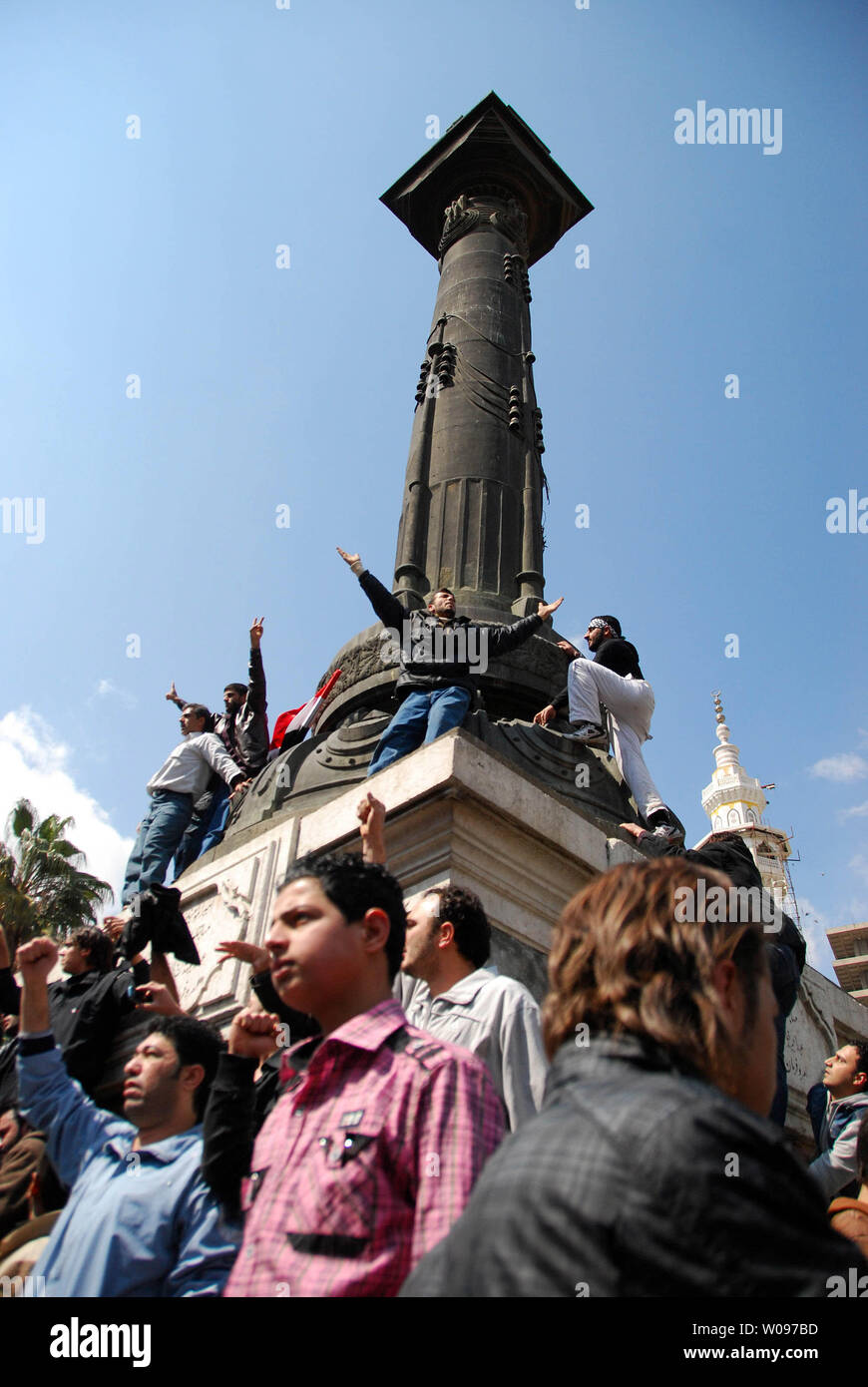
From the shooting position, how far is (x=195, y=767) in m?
7.74

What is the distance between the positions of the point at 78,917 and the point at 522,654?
59.2ft

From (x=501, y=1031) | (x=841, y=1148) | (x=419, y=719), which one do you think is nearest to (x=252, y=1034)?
(x=501, y=1031)

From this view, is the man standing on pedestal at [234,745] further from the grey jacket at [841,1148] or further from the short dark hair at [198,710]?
the grey jacket at [841,1148]

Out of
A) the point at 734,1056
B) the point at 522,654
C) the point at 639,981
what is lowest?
the point at 734,1056

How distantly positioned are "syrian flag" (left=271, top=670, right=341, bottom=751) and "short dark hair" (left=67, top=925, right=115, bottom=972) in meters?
4.42

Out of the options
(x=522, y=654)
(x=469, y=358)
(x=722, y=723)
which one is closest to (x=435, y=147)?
(x=469, y=358)

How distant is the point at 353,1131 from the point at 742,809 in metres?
73.1

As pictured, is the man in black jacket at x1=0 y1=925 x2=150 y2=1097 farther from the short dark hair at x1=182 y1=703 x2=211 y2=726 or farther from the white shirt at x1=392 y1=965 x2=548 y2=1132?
the short dark hair at x1=182 y1=703 x2=211 y2=726

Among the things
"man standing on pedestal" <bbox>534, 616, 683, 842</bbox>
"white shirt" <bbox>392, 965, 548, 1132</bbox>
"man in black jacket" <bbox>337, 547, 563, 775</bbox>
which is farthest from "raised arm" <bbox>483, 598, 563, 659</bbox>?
"white shirt" <bbox>392, 965, 548, 1132</bbox>

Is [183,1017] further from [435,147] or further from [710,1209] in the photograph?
[435,147]

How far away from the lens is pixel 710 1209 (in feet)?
4.18
